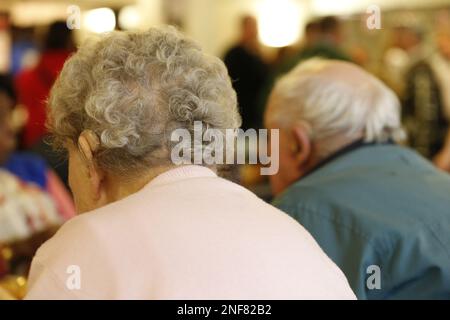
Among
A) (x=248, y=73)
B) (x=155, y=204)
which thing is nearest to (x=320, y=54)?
(x=248, y=73)

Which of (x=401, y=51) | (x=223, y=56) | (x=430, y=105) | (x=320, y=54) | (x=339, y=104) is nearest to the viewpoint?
(x=339, y=104)

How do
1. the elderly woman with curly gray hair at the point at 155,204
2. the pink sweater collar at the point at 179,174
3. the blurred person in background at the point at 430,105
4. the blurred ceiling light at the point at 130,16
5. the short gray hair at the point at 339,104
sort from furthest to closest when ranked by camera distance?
the blurred ceiling light at the point at 130,16 → the blurred person in background at the point at 430,105 → the short gray hair at the point at 339,104 → the pink sweater collar at the point at 179,174 → the elderly woman with curly gray hair at the point at 155,204

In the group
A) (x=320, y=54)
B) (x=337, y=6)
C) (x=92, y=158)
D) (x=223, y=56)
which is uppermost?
(x=92, y=158)

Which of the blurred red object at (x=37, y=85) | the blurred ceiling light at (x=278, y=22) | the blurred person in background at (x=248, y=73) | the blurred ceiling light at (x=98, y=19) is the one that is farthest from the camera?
the blurred ceiling light at (x=278, y=22)

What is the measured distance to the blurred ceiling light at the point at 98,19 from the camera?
272 inches

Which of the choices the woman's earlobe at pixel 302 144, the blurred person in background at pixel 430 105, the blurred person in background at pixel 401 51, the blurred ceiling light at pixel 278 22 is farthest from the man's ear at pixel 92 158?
the blurred ceiling light at pixel 278 22

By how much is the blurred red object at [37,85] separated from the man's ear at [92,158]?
8.91ft

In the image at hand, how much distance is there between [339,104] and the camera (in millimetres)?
2350

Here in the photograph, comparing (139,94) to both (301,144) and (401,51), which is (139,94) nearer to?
(301,144)

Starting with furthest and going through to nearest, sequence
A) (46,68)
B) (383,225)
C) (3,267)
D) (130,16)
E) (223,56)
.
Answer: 1. (130,16)
2. (223,56)
3. (46,68)
4. (3,267)
5. (383,225)

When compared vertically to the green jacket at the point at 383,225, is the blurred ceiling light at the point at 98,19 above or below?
below

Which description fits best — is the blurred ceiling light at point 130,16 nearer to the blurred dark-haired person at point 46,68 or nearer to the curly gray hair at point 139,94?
the blurred dark-haired person at point 46,68

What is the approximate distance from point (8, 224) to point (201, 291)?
1801 millimetres

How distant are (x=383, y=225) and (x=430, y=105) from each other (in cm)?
425
